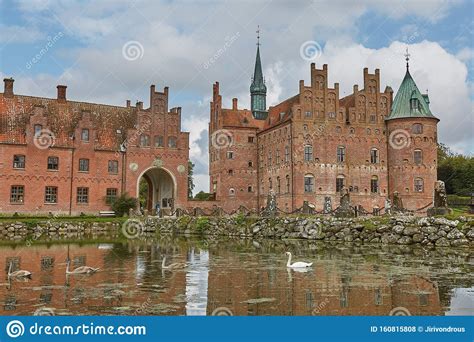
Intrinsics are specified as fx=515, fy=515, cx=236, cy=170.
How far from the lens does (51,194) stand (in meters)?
45.0

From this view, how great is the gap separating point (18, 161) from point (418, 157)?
1417 inches

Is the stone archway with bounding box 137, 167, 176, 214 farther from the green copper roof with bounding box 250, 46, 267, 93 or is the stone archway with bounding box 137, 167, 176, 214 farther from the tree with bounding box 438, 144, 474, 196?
the tree with bounding box 438, 144, 474, 196

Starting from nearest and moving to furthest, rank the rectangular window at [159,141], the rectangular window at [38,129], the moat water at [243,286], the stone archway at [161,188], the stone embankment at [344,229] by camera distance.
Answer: the moat water at [243,286], the stone embankment at [344,229], the rectangular window at [38,129], the rectangular window at [159,141], the stone archway at [161,188]

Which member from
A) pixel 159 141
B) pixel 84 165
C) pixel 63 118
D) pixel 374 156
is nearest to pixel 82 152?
pixel 84 165

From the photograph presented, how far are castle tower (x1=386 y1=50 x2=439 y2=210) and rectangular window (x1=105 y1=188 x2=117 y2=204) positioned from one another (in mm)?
26222

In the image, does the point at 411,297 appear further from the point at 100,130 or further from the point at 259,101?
the point at 259,101

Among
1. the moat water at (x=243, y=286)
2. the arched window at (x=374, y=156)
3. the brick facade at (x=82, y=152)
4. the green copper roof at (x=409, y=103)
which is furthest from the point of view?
the arched window at (x=374, y=156)

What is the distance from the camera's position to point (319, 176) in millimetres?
48406

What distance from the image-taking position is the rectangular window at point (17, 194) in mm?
43406

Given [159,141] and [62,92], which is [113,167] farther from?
[62,92]

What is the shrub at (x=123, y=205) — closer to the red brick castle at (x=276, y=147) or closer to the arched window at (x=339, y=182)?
the red brick castle at (x=276, y=147)

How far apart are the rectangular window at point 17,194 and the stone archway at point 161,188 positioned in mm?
10911

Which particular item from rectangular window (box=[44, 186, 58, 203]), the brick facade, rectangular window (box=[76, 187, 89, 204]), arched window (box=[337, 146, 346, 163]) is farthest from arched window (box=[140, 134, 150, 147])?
arched window (box=[337, 146, 346, 163])

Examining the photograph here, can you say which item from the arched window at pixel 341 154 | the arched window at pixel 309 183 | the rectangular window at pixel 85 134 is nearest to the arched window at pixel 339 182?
the arched window at pixel 341 154
